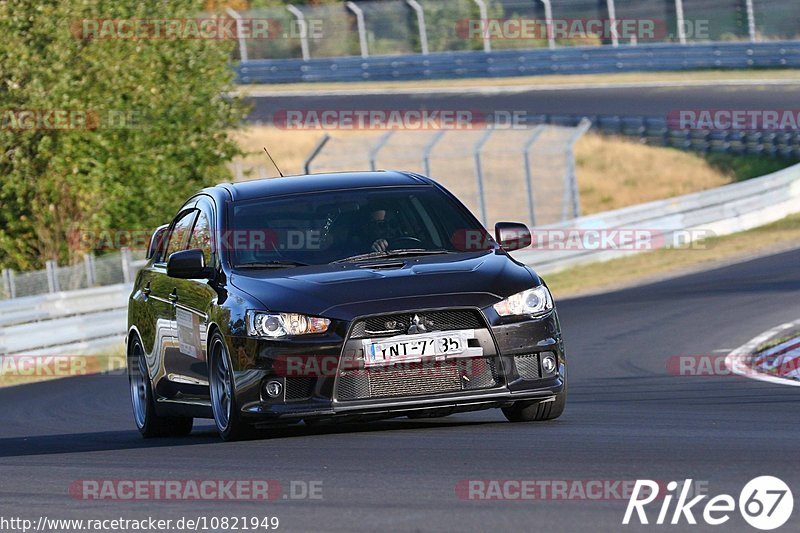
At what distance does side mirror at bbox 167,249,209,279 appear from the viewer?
9.42 meters

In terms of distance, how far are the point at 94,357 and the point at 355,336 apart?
1274 centimetres

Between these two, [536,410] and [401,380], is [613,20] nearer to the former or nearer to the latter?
[536,410]

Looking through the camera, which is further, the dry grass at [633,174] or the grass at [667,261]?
the dry grass at [633,174]

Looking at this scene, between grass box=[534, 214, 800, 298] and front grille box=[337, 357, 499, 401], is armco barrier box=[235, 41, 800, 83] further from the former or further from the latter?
front grille box=[337, 357, 499, 401]

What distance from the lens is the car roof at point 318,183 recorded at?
9930mm

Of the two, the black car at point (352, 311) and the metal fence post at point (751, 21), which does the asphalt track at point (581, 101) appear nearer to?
the metal fence post at point (751, 21)

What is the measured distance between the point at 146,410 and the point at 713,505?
566 centimetres

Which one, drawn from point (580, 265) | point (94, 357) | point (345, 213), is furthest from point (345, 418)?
point (580, 265)

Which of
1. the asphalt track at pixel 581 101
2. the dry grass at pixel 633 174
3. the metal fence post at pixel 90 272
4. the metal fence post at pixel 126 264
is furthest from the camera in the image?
the asphalt track at pixel 581 101

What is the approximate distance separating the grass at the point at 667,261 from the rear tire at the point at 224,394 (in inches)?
534

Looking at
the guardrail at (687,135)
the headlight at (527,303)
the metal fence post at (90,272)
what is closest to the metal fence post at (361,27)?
the guardrail at (687,135)

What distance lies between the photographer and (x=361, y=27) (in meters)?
50.6

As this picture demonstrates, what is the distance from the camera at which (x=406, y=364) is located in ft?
27.8

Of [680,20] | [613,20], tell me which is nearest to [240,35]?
[613,20]
